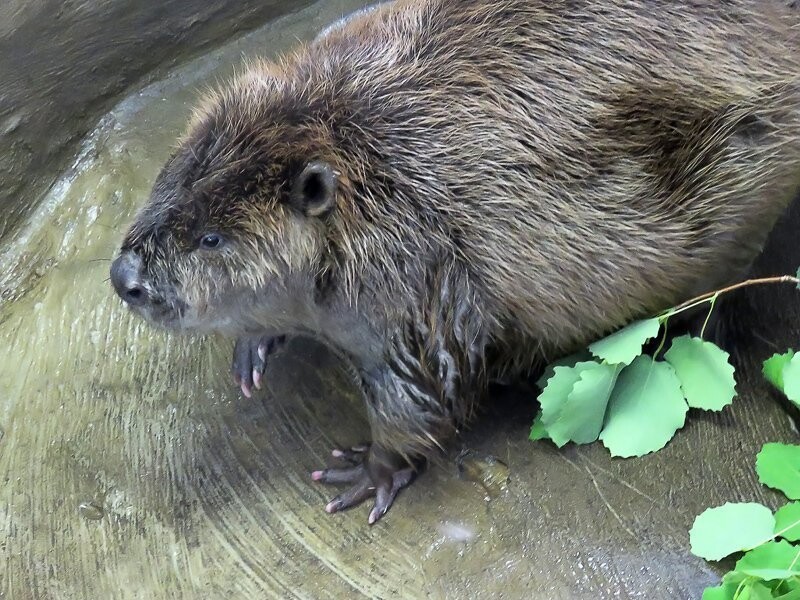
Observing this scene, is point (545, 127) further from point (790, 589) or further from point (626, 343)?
point (790, 589)

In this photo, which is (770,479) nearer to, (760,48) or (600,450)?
(600,450)

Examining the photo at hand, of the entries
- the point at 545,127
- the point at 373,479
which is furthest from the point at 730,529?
the point at 545,127

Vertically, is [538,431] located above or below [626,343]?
below

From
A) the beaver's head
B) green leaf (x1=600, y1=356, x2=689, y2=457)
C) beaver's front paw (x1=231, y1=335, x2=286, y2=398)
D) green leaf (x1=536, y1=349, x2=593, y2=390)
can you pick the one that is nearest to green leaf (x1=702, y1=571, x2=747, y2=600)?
green leaf (x1=600, y1=356, x2=689, y2=457)

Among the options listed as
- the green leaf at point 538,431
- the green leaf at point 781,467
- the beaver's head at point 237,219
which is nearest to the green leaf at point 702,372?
the green leaf at point 781,467

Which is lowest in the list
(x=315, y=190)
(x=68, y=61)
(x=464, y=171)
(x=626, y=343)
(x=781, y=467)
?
(x=781, y=467)

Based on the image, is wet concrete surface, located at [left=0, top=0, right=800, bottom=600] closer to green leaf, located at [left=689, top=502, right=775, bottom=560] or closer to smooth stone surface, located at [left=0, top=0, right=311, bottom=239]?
green leaf, located at [left=689, top=502, right=775, bottom=560]

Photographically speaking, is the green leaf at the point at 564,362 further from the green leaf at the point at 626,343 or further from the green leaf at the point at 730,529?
the green leaf at the point at 730,529
